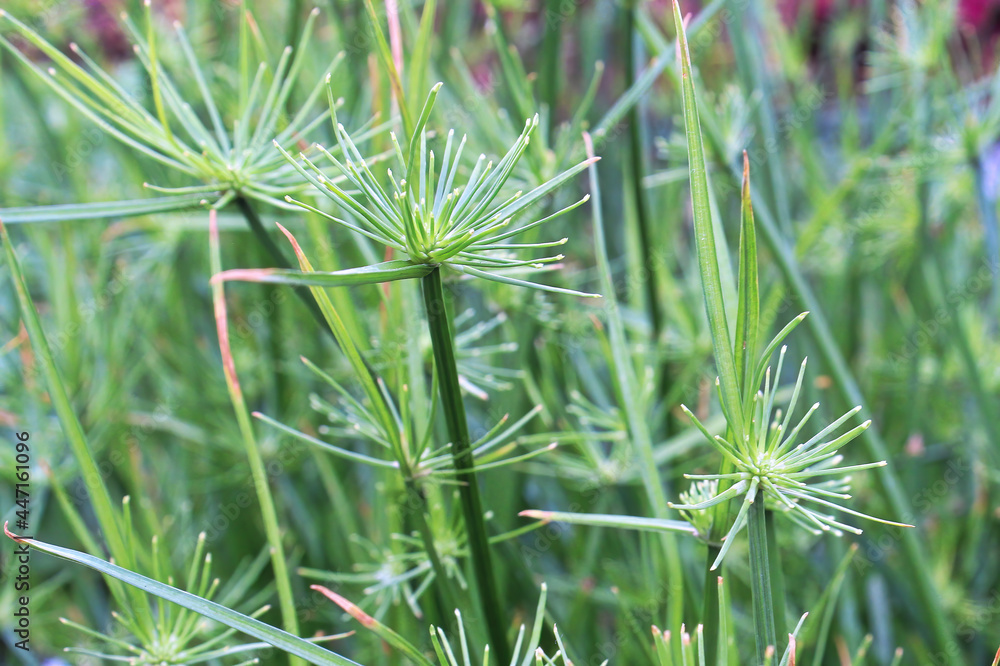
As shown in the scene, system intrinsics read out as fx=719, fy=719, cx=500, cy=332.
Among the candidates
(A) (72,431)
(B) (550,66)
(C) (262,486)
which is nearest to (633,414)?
(C) (262,486)

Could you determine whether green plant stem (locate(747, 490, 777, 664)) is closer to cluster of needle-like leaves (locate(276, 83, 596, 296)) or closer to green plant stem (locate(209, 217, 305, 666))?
cluster of needle-like leaves (locate(276, 83, 596, 296))

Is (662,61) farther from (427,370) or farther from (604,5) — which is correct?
(604,5)

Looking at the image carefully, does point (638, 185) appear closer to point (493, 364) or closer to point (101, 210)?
point (493, 364)

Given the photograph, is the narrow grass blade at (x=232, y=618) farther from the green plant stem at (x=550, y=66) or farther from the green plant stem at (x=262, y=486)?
the green plant stem at (x=550, y=66)

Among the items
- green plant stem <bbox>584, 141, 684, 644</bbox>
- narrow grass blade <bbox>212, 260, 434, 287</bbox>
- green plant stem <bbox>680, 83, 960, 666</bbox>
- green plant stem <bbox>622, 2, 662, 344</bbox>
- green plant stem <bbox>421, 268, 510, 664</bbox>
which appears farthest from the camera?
green plant stem <bbox>622, 2, 662, 344</bbox>

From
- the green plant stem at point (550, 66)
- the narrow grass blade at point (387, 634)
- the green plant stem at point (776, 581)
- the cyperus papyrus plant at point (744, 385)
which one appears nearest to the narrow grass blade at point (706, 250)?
the cyperus papyrus plant at point (744, 385)

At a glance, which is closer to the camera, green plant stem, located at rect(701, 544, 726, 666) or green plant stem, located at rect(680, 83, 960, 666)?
green plant stem, located at rect(701, 544, 726, 666)

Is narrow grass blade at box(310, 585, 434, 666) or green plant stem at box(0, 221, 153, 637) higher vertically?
green plant stem at box(0, 221, 153, 637)

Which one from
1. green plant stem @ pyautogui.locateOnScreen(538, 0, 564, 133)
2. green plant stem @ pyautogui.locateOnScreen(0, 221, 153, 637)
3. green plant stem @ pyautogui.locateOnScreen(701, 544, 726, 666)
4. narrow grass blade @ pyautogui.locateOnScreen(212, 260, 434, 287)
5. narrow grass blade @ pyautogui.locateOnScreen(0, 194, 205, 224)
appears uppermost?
green plant stem @ pyautogui.locateOnScreen(538, 0, 564, 133)

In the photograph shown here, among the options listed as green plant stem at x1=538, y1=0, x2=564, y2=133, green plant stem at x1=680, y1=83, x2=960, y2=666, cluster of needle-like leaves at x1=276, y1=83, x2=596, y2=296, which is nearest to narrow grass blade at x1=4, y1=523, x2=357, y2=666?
cluster of needle-like leaves at x1=276, y1=83, x2=596, y2=296
